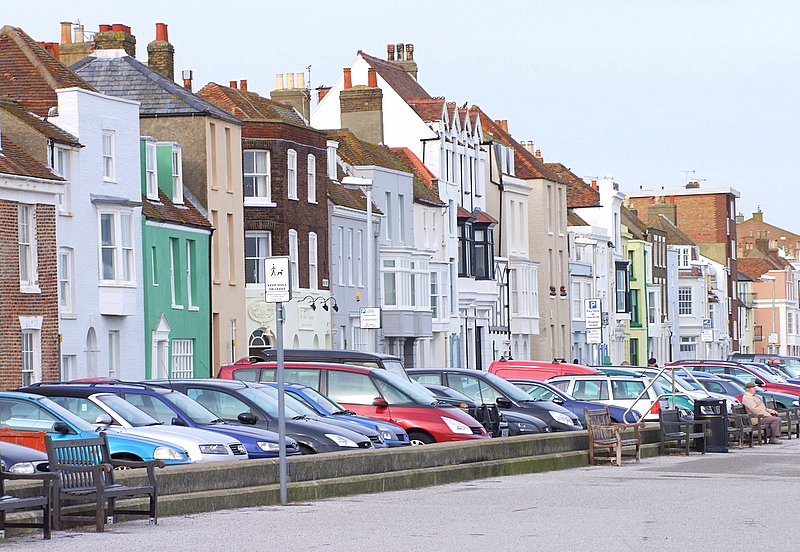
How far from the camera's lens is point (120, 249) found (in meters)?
41.3

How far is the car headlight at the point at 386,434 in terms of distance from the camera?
22.3 m

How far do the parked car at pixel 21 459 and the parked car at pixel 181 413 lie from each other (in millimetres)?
2946

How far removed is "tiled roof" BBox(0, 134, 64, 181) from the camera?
36.3 metres

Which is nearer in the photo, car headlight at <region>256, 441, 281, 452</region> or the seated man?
car headlight at <region>256, 441, 281, 452</region>

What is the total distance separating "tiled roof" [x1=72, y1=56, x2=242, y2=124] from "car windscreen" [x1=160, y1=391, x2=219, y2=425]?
2740 cm

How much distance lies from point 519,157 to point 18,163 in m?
45.2

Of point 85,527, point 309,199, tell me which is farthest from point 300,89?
point 85,527

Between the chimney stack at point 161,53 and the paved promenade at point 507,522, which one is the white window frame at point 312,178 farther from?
the paved promenade at point 507,522

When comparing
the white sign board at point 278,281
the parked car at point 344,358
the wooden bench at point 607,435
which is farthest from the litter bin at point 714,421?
the white sign board at point 278,281

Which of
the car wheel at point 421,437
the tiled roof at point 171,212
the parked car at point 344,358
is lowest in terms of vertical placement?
the car wheel at point 421,437

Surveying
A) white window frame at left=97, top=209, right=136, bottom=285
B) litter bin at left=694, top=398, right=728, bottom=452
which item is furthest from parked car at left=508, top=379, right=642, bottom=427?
white window frame at left=97, top=209, right=136, bottom=285

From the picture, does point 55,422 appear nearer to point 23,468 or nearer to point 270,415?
point 23,468

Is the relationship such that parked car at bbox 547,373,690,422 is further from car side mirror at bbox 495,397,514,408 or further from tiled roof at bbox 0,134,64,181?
tiled roof at bbox 0,134,64,181

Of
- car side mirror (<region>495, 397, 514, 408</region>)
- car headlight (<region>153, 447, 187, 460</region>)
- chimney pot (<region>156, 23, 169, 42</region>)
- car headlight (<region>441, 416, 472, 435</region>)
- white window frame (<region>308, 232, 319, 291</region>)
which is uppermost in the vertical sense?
chimney pot (<region>156, 23, 169, 42</region>)
